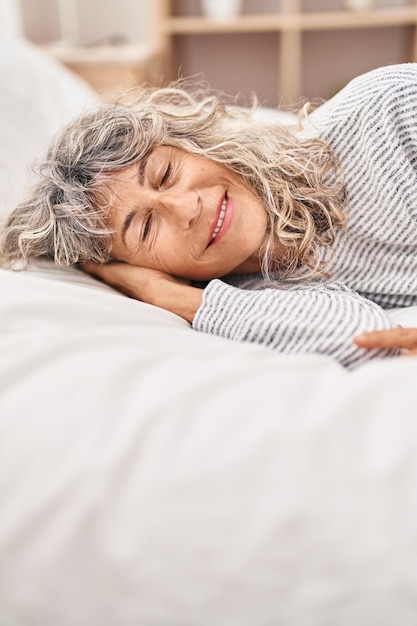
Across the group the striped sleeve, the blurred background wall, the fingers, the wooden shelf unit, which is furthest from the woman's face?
the blurred background wall

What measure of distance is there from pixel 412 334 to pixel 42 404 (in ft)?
1.38

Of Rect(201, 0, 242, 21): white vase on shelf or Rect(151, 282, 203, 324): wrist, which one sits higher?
Rect(201, 0, 242, 21): white vase on shelf

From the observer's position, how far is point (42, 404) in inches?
23.5

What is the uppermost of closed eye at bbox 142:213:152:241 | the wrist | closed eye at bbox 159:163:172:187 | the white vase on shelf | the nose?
the white vase on shelf

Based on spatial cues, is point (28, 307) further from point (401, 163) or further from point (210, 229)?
point (401, 163)

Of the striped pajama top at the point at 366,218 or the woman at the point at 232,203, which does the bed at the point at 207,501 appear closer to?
the striped pajama top at the point at 366,218

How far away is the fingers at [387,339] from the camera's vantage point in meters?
0.76

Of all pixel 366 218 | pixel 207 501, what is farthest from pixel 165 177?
pixel 207 501

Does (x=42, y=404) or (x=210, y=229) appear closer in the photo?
(x=42, y=404)

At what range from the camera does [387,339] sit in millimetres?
761

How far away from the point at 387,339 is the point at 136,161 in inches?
20.3

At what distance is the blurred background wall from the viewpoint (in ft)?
10.6

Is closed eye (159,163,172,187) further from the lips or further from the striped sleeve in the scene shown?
the striped sleeve

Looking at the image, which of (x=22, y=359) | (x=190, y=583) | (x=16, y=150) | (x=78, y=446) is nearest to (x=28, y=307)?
(x=22, y=359)
